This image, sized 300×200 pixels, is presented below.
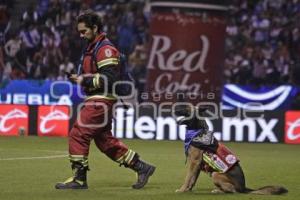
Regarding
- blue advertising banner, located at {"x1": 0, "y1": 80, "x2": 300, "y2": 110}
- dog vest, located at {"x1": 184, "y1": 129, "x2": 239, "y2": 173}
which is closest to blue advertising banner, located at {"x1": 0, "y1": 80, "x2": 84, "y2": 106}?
blue advertising banner, located at {"x1": 0, "y1": 80, "x2": 300, "y2": 110}

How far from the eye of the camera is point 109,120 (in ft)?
38.8

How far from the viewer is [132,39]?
97.7 feet

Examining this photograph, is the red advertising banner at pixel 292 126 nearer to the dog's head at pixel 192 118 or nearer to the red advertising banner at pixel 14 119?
the red advertising banner at pixel 14 119

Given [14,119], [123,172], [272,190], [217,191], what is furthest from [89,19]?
[14,119]

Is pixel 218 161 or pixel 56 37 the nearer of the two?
pixel 218 161

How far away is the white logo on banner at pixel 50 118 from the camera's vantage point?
2384 cm

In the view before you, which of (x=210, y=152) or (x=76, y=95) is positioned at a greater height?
(x=76, y=95)

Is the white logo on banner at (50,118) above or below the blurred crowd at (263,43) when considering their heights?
below

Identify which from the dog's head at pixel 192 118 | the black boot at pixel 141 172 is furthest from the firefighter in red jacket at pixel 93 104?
the dog's head at pixel 192 118

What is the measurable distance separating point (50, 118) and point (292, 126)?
6.47 m

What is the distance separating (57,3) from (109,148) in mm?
20390

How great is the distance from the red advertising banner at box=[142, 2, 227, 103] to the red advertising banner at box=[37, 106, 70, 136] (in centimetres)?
291

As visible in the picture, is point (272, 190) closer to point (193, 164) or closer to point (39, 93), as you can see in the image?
point (193, 164)

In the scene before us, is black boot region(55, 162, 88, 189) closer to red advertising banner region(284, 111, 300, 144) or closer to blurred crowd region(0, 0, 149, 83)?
red advertising banner region(284, 111, 300, 144)
